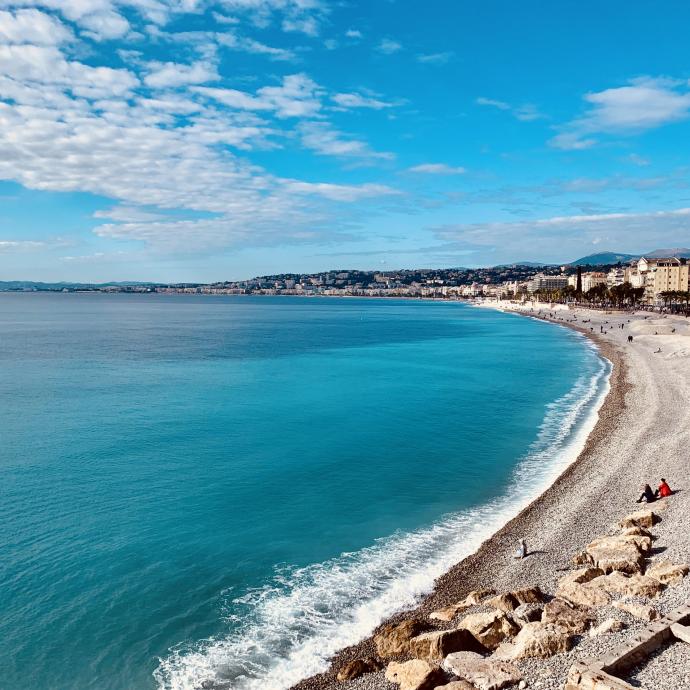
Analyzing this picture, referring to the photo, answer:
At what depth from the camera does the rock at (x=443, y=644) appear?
1089cm

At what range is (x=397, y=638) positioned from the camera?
11.8m

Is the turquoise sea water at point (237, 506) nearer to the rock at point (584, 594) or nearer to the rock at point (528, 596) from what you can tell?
the rock at point (528, 596)

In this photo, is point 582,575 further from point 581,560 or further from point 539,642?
point 539,642

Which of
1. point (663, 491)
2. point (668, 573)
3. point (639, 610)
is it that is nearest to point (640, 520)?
point (663, 491)

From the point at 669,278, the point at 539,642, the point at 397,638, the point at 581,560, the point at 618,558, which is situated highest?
the point at 669,278

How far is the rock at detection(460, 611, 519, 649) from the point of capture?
36.7 ft

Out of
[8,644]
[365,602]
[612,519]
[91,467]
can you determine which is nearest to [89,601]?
[8,644]

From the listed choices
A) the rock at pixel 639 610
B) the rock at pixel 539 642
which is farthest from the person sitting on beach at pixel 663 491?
the rock at pixel 539 642

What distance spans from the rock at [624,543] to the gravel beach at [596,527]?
325 mm

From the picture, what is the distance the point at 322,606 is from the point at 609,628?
20.7 ft

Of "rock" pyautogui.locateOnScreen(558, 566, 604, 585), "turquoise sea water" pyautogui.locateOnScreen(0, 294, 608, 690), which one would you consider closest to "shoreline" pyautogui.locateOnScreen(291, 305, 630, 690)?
"turquoise sea water" pyautogui.locateOnScreen(0, 294, 608, 690)

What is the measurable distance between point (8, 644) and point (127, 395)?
1069 inches

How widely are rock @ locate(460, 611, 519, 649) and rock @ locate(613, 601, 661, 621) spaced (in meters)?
2.06

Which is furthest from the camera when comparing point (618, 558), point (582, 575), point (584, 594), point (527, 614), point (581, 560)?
point (581, 560)
